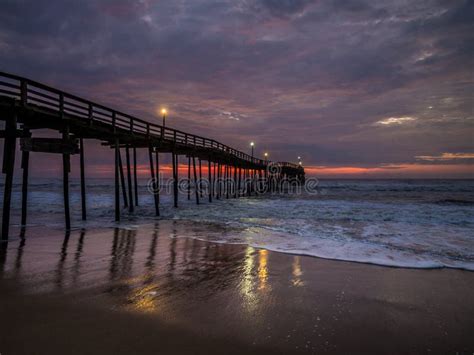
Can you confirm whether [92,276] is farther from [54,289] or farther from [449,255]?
[449,255]

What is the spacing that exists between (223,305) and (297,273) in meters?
2.17

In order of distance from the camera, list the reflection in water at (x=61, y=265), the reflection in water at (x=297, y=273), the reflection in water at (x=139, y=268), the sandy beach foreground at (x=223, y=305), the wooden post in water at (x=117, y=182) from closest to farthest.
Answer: the sandy beach foreground at (x=223, y=305), the reflection in water at (x=139, y=268), the reflection in water at (x=61, y=265), the reflection in water at (x=297, y=273), the wooden post in water at (x=117, y=182)

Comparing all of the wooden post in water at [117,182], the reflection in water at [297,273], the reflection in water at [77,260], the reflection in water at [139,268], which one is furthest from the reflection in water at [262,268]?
the wooden post in water at [117,182]

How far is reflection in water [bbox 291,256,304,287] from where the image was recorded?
4.98 metres

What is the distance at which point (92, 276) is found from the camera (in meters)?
5.06

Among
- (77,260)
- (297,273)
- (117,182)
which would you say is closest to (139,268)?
(77,260)

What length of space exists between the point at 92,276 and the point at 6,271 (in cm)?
167

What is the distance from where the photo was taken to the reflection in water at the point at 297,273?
16.4 feet

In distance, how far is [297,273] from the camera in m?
5.60

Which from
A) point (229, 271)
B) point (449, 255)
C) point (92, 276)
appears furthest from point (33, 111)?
point (449, 255)

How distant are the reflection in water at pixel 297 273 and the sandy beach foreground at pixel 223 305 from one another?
0.04 m

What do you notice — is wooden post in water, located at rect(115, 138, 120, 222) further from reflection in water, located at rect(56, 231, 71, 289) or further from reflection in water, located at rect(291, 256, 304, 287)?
reflection in water, located at rect(291, 256, 304, 287)

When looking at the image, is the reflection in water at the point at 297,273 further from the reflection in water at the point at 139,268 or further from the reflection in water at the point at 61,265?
the reflection in water at the point at 61,265

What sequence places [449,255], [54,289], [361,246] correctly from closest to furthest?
[54,289]
[449,255]
[361,246]
